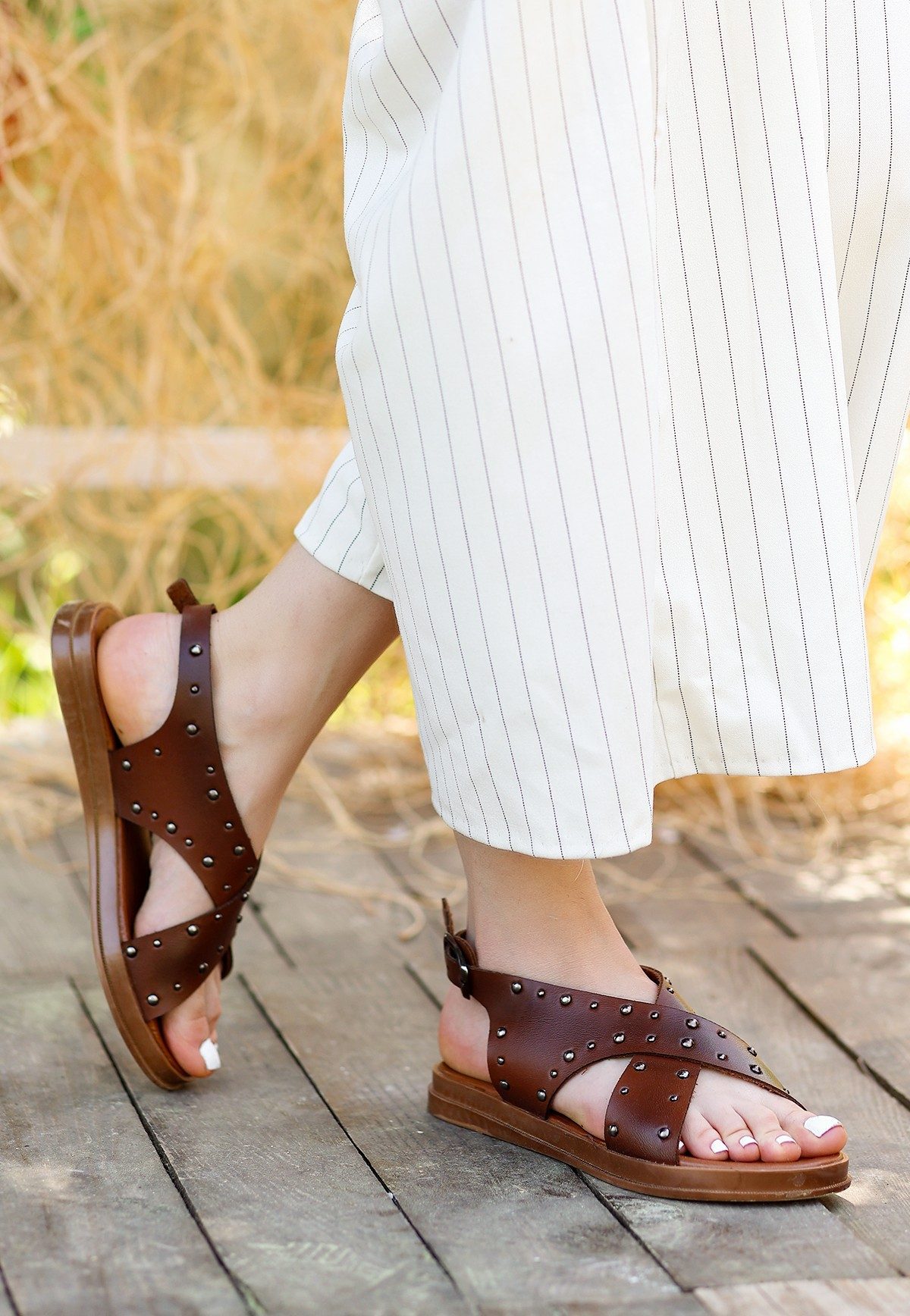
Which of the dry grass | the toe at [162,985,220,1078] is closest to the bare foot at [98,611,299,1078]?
the toe at [162,985,220,1078]

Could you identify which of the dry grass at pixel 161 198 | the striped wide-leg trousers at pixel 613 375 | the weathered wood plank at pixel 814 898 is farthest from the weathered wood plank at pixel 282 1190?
the dry grass at pixel 161 198

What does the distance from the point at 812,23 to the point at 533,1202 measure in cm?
69

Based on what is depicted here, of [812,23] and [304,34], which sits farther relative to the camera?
[304,34]

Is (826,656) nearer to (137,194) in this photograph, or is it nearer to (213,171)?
(137,194)

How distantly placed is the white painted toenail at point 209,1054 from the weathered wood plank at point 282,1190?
0.02m

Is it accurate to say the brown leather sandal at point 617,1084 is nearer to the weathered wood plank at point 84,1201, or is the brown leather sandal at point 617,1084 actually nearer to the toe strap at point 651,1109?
the toe strap at point 651,1109

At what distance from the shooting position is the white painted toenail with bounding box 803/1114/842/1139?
0.83 m

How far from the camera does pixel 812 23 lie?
2.81 ft

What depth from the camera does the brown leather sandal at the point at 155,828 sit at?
0.93m

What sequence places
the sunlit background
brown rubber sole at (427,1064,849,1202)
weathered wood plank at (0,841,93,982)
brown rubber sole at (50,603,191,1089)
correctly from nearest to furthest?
brown rubber sole at (427,1064,849,1202) < brown rubber sole at (50,603,191,1089) < weathered wood plank at (0,841,93,982) < the sunlit background

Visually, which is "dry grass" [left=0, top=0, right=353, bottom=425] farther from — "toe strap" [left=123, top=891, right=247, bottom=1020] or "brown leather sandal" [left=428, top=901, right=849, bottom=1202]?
"brown leather sandal" [left=428, top=901, right=849, bottom=1202]

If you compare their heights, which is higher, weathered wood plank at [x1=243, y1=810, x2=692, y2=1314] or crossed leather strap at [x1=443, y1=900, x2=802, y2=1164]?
crossed leather strap at [x1=443, y1=900, x2=802, y2=1164]

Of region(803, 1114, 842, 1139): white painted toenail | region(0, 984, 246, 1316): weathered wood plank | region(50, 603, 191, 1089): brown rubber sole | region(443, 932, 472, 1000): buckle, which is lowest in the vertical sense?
region(803, 1114, 842, 1139): white painted toenail

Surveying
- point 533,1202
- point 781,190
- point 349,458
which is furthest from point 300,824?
point 781,190
